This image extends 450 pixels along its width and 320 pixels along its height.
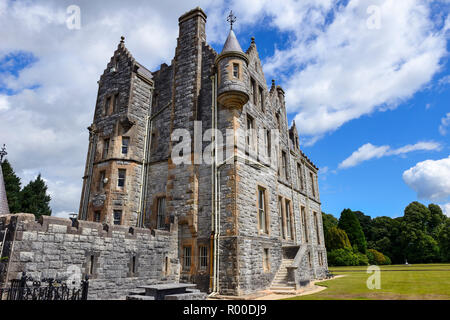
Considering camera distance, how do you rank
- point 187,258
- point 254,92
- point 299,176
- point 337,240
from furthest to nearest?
point 337,240, point 299,176, point 254,92, point 187,258

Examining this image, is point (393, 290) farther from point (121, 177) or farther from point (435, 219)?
point (435, 219)

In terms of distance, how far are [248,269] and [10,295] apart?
9855 mm

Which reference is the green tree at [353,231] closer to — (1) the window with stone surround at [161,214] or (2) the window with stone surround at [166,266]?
(1) the window with stone surround at [161,214]

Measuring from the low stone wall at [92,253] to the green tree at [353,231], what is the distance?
45.0 metres

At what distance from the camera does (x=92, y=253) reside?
12.1 meters

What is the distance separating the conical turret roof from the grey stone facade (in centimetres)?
12

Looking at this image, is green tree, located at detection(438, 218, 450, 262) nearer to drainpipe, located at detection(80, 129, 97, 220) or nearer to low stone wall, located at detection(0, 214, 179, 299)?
low stone wall, located at detection(0, 214, 179, 299)

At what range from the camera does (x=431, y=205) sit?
60.4 meters

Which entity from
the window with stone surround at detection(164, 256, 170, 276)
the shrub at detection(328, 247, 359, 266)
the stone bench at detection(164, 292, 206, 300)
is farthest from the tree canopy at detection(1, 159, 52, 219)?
the shrub at detection(328, 247, 359, 266)

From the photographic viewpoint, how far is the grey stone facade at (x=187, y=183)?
45.6ft

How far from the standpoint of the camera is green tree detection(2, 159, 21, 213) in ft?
116

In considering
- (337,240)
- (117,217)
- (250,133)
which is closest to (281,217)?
(250,133)

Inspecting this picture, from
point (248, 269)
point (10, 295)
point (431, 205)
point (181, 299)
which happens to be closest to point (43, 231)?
point (10, 295)

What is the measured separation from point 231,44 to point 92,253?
46.1ft
